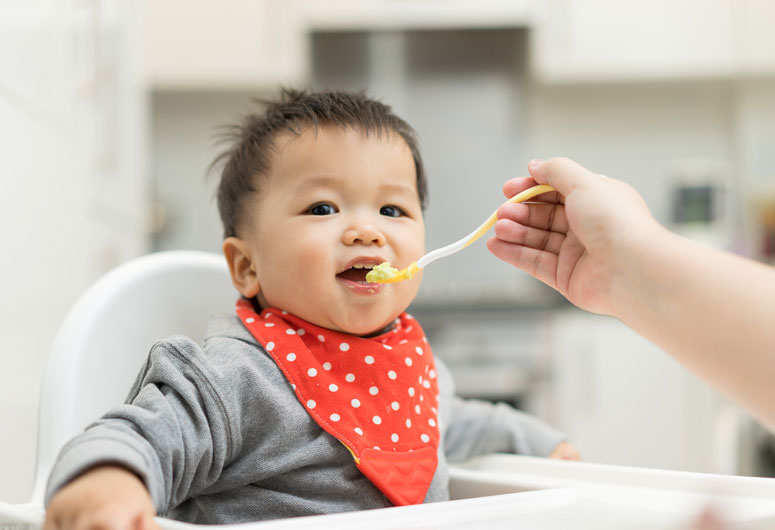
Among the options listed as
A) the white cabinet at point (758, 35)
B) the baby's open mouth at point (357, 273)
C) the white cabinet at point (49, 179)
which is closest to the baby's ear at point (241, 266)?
the baby's open mouth at point (357, 273)

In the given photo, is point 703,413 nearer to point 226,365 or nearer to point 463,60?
point 463,60

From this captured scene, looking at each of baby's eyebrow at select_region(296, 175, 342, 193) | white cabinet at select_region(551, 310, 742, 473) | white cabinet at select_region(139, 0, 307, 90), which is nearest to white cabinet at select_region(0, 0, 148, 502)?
baby's eyebrow at select_region(296, 175, 342, 193)

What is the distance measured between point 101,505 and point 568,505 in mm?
335

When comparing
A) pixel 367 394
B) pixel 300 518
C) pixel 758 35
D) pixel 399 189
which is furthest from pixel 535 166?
pixel 758 35

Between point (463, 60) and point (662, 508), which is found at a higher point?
point (463, 60)

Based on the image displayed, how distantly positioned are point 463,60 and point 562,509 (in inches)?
99.4

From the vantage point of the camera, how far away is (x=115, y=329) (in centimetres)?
80

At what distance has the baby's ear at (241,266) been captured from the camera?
81 centimetres

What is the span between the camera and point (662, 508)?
0.59 meters

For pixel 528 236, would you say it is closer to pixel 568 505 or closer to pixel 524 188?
pixel 524 188

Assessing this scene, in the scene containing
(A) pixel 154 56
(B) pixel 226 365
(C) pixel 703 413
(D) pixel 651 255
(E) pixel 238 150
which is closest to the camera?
(D) pixel 651 255

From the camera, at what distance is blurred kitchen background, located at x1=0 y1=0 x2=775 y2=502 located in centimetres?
229

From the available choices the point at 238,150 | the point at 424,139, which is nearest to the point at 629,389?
the point at 424,139

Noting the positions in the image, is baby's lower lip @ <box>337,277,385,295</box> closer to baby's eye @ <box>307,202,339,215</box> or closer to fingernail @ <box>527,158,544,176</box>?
baby's eye @ <box>307,202,339,215</box>
